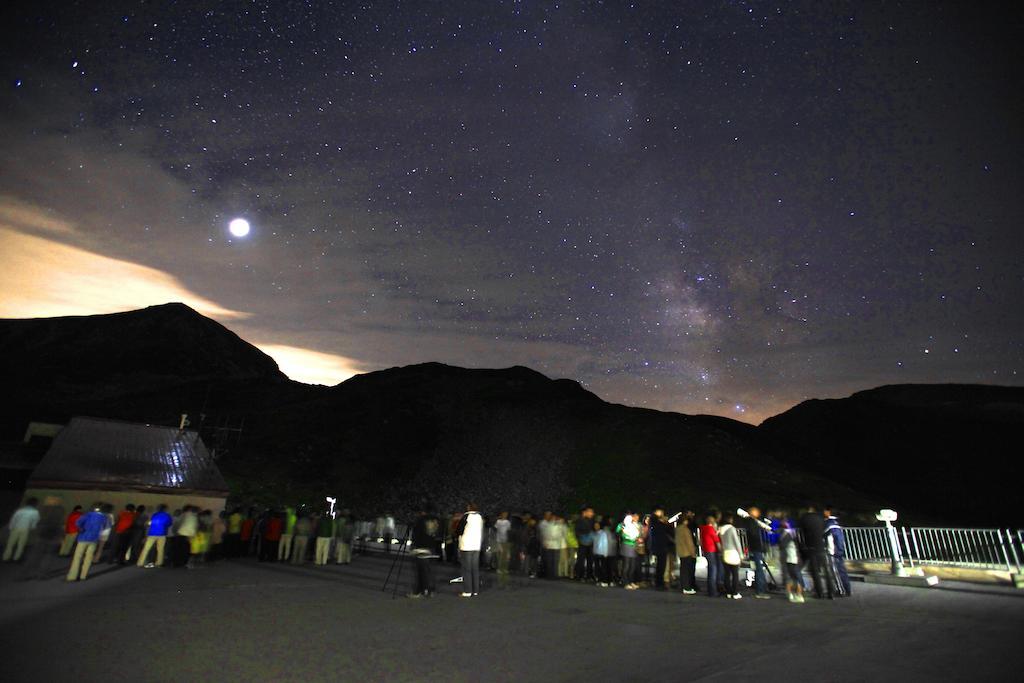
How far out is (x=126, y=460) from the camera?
28.3m

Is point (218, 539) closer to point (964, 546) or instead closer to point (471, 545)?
point (471, 545)

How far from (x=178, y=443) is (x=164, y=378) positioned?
14406 cm

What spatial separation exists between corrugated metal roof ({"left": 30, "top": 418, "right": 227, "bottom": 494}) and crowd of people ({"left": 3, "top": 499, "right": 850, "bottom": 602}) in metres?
8.37

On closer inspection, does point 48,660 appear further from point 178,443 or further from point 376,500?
point 376,500

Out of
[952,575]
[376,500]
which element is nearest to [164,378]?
[376,500]

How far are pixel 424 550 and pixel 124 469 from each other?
81.7ft

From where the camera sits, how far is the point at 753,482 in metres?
63.5

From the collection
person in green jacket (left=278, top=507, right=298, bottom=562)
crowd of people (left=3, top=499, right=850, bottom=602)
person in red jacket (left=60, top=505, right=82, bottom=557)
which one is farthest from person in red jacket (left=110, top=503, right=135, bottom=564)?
person in green jacket (left=278, top=507, right=298, bottom=562)

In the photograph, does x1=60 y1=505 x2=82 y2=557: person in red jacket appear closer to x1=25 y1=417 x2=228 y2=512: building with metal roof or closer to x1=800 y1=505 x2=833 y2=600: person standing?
x1=25 y1=417 x2=228 y2=512: building with metal roof

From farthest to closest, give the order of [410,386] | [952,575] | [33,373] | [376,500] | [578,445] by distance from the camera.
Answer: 1. [33,373]
2. [410,386]
3. [578,445]
4. [376,500]
5. [952,575]

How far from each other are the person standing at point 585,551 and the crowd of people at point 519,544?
0.03 meters

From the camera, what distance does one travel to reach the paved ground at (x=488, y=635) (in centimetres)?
534

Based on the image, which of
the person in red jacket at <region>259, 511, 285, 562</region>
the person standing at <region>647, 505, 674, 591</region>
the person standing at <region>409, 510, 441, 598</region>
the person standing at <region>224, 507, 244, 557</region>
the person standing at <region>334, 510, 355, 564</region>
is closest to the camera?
the person standing at <region>409, 510, 441, 598</region>

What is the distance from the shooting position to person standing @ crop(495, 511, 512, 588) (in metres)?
13.4
